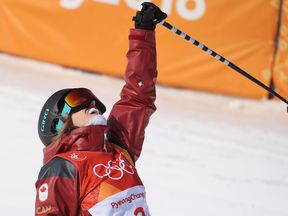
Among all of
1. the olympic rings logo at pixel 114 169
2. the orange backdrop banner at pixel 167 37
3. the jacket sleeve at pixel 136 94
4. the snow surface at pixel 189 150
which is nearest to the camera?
the olympic rings logo at pixel 114 169

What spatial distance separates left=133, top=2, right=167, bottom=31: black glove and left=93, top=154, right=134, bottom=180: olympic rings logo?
800 millimetres

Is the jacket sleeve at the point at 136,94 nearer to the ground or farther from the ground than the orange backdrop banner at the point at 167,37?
nearer to the ground

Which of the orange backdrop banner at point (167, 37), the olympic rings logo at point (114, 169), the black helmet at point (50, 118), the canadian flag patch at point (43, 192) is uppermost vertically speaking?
the orange backdrop banner at point (167, 37)

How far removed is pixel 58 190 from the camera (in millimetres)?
1382

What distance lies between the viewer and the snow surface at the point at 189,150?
2.69 meters

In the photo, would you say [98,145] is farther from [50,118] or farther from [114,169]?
[50,118]

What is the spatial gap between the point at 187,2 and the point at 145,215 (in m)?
4.12

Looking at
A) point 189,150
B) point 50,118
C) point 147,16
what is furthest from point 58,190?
point 189,150

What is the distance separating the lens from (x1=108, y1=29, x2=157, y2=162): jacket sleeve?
5.92ft

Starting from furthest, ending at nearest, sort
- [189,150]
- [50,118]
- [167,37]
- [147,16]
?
[167,37] < [189,150] < [147,16] < [50,118]

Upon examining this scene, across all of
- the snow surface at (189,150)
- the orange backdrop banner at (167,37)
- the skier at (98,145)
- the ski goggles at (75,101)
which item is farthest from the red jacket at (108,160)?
the orange backdrop banner at (167,37)

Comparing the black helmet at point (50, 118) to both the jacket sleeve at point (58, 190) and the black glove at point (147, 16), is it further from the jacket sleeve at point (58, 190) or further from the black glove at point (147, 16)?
the black glove at point (147, 16)

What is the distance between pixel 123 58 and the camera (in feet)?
17.6

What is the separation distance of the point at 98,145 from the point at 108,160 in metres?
0.09
